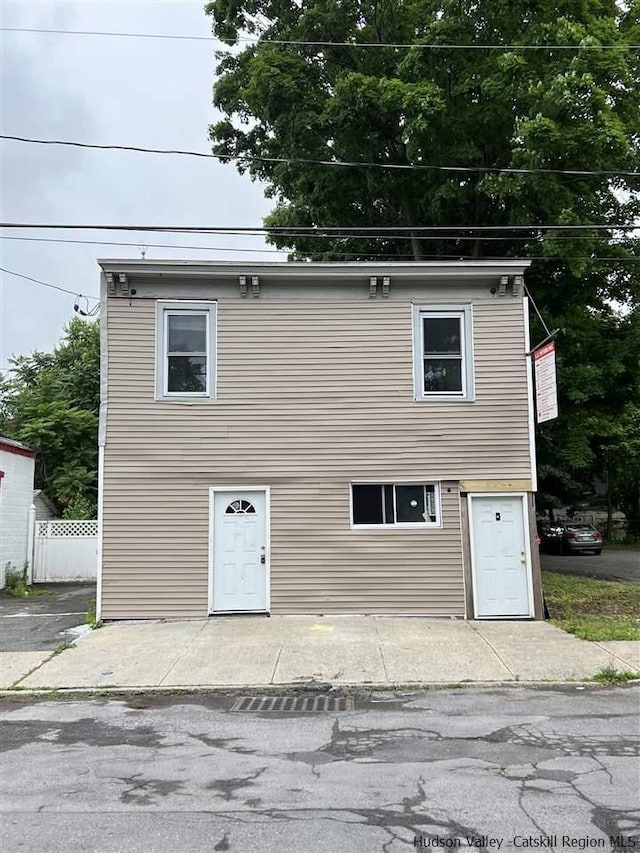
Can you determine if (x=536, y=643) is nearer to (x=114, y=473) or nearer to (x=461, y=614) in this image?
(x=461, y=614)

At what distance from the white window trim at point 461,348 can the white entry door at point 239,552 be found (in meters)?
3.50

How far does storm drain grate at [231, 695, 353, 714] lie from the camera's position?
23.4ft

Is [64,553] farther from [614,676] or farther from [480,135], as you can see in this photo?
[480,135]

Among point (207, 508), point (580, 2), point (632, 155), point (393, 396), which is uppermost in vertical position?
point (580, 2)

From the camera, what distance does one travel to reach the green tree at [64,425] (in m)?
21.6

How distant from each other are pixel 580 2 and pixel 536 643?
48.2 ft

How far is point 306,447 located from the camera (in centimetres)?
1234

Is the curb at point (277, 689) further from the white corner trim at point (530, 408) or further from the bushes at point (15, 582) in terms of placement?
the bushes at point (15, 582)

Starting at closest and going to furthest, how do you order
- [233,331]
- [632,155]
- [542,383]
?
[542,383] → [233,331] → [632,155]

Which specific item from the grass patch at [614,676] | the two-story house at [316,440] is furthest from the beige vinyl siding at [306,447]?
the grass patch at [614,676]

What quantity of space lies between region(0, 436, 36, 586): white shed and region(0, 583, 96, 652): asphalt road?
103 centimetres

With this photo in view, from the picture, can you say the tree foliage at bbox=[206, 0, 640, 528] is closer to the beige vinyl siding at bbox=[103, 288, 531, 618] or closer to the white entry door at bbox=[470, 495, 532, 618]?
the beige vinyl siding at bbox=[103, 288, 531, 618]

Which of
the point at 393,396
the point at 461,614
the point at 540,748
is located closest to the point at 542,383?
the point at 393,396

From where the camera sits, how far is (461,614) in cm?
1190
